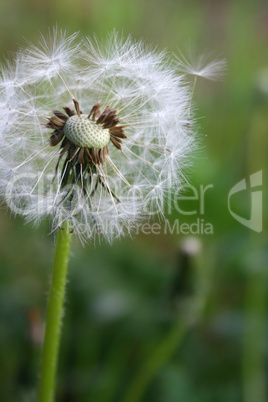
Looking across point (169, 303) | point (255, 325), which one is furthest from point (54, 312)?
A: point (255, 325)

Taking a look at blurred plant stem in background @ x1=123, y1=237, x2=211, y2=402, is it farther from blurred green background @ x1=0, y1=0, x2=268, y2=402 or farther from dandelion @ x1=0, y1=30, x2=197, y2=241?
dandelion @ x1=0, y1=30, x2=197, y2=241

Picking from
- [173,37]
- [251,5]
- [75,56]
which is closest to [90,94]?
[75,56]

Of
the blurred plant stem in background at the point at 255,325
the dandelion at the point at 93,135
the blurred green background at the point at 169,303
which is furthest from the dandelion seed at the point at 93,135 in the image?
the blurred plant stem in background at the point at 255,325

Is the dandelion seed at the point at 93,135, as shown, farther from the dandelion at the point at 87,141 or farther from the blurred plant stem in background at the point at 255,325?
the blurred plant stem in background at the point at 255,325

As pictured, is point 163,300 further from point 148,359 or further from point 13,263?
point 13,263

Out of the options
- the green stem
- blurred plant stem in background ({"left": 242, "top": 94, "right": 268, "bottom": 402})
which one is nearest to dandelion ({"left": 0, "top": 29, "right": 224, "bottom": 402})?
the green stem

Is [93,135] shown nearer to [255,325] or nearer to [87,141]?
[87,141]
